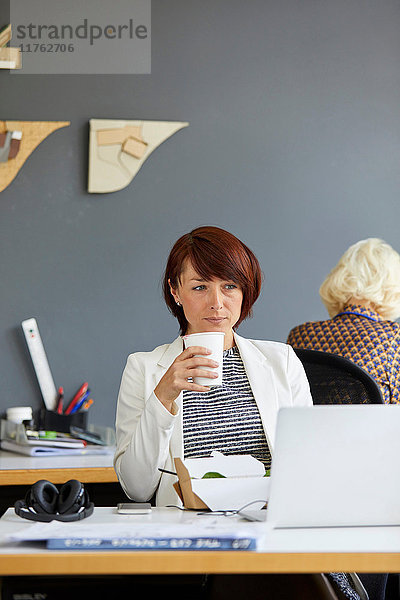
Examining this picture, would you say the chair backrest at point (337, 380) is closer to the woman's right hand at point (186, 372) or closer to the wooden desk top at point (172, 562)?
the woman's right hand at point (186, 372)

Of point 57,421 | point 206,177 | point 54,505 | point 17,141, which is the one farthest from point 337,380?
point 17,141

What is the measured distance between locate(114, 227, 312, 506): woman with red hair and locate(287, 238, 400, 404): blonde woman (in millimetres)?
322

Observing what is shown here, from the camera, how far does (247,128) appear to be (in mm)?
2893

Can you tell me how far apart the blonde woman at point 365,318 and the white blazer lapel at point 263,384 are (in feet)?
1.16

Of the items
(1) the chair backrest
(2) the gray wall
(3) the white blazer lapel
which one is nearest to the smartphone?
(3) the white blazer lapel

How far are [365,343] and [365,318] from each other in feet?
0.45

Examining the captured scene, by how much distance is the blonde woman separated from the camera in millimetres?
2039

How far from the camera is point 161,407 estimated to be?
4.65 feet

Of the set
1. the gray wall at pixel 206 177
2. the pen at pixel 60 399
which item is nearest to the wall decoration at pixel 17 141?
the gray wall at pixel 206 177

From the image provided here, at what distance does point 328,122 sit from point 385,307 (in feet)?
3.20

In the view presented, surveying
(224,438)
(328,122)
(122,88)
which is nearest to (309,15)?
(328,122)

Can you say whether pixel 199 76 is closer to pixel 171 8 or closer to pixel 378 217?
pixel 171 8

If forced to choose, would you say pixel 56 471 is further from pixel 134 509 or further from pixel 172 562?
pixel 172 562

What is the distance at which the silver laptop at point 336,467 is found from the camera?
1014 millimetres
